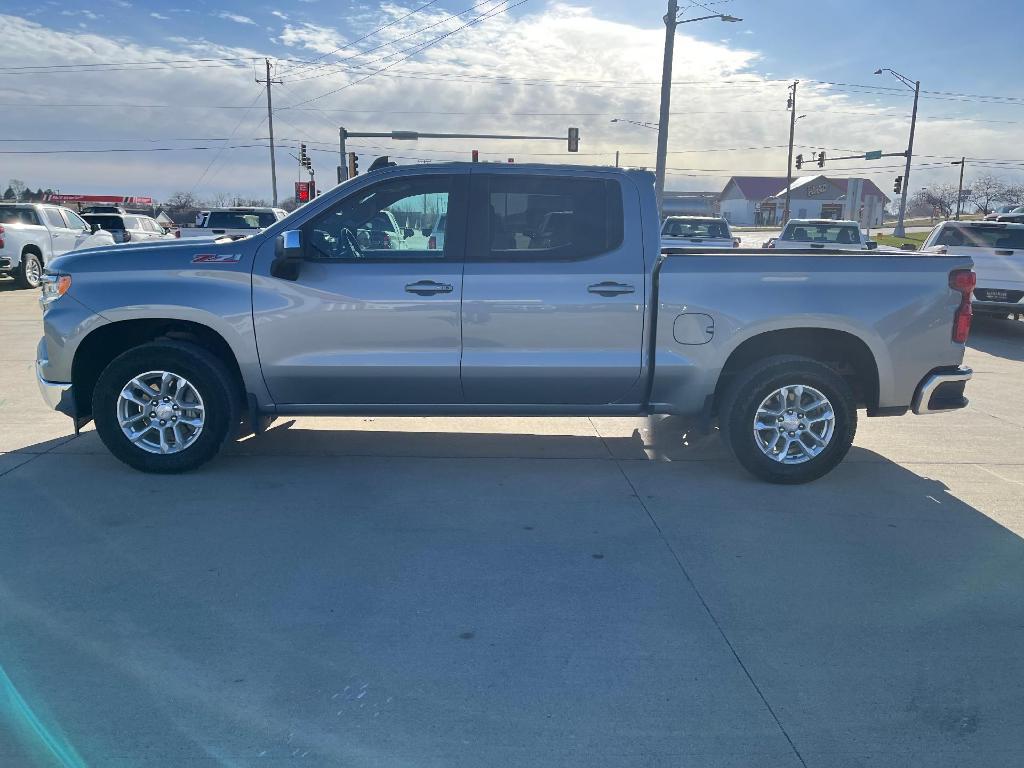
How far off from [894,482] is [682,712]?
138 inches

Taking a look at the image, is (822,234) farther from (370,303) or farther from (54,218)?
(54,218)

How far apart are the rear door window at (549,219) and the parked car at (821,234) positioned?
12487 millimetres

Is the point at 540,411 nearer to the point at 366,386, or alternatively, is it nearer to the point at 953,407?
the point at 366,386

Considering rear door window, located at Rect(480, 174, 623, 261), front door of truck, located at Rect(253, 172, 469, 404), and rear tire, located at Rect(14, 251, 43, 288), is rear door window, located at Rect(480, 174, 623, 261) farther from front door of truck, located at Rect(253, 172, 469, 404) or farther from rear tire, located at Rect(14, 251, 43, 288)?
rear tire, located at Rect(14, 251, 43, 288)

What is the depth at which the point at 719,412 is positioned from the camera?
Answer: 5.80 metres

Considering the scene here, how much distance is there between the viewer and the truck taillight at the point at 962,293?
18.0ft

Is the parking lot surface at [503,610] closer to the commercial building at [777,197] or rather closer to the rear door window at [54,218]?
the rear door window at [54,218]

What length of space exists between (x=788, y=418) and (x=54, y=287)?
5003 mm

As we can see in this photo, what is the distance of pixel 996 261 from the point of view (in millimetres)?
13773

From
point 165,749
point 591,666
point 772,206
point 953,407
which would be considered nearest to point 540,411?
point 591,666

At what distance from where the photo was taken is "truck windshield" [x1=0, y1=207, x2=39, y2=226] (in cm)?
1862

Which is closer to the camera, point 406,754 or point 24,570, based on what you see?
point 406,754

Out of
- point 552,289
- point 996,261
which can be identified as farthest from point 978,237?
point 552,289

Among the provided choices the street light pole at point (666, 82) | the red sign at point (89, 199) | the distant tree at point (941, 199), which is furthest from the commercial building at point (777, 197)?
the street light pole at point (666, 82)
